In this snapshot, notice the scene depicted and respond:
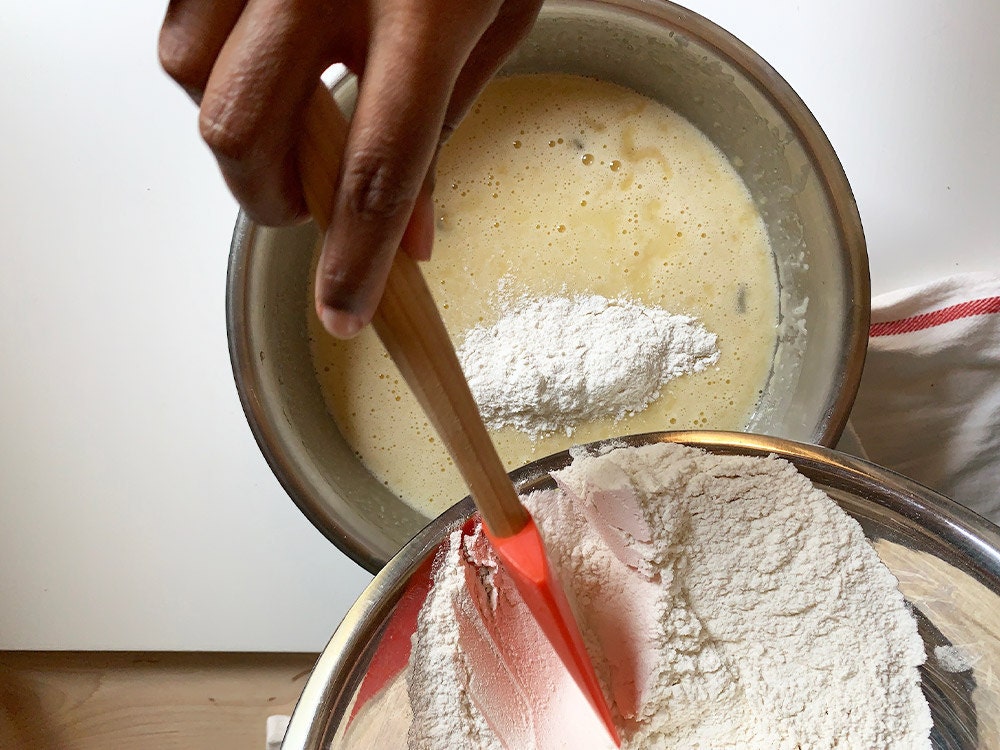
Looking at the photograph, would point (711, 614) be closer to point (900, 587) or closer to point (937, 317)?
point (900, 587)

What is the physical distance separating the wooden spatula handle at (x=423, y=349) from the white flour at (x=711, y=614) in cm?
8

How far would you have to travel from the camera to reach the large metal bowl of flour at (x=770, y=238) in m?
0.67

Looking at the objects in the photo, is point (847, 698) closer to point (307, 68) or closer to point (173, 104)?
point (307, 68)

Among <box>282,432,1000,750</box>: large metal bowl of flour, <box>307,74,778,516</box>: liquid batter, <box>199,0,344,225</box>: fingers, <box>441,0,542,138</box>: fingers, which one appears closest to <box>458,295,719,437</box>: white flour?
<box>307,74,778,516</box>: liquid batter

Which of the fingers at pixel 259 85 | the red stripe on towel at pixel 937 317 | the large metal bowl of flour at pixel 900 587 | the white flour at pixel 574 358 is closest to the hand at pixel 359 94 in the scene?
the fingers at pixel 259 85

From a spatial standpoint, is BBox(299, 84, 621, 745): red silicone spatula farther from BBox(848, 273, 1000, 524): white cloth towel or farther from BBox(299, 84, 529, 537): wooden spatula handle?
BBox(848, 273, 1000, 524): white cloth towel

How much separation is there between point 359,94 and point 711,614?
1.43 feet

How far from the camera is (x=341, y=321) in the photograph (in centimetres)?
38

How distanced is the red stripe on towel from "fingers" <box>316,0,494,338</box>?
0.55 metres

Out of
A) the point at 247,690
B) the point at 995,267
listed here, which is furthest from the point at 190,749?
the point at 995,267

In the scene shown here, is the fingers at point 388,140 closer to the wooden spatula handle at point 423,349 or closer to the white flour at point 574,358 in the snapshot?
the wooden spatula handle at point 423,349

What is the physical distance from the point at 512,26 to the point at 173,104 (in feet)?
1.76

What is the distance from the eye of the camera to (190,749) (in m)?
0.82

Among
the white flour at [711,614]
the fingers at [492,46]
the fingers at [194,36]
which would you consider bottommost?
the white flour at [711,614]
